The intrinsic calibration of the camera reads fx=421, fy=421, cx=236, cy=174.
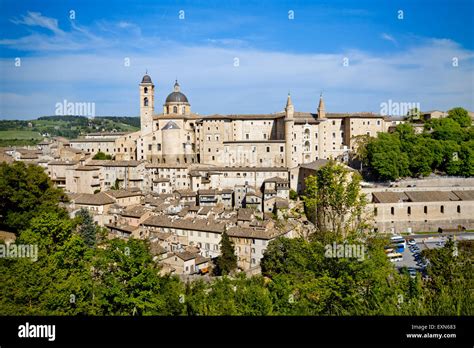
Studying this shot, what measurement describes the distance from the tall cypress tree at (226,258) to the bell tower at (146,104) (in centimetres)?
2282

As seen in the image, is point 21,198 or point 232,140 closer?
point 21,198

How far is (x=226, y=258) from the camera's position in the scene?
789 inches

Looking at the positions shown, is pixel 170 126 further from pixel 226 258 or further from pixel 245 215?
pixel 226 258

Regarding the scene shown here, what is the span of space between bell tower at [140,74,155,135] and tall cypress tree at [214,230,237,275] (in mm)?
22822

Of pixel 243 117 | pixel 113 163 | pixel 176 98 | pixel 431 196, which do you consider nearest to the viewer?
pixel 431 196

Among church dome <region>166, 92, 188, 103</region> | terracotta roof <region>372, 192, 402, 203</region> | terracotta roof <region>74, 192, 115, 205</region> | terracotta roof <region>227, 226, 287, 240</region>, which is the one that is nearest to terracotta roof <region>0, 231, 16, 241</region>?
terracotta roof <region>227, 226, 287, 240</region>

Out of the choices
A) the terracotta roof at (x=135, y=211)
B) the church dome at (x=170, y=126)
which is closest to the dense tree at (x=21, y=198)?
the terracotta roof at (x=135, y=211)

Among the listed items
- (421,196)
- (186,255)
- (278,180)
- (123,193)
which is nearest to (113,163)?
(123,193)

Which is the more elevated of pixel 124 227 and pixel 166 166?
pixel 166 166

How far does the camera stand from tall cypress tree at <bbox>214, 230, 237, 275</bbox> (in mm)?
19766

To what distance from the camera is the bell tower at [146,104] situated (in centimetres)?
4066

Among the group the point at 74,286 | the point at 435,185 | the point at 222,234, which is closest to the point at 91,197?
the point at 222,234

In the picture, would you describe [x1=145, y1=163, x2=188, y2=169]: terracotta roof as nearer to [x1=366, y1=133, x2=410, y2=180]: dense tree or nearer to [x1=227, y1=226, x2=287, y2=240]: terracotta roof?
[x1=227, y1=226, x2=287, y2=240]: terracotta roof

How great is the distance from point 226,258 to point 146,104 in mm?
24854
